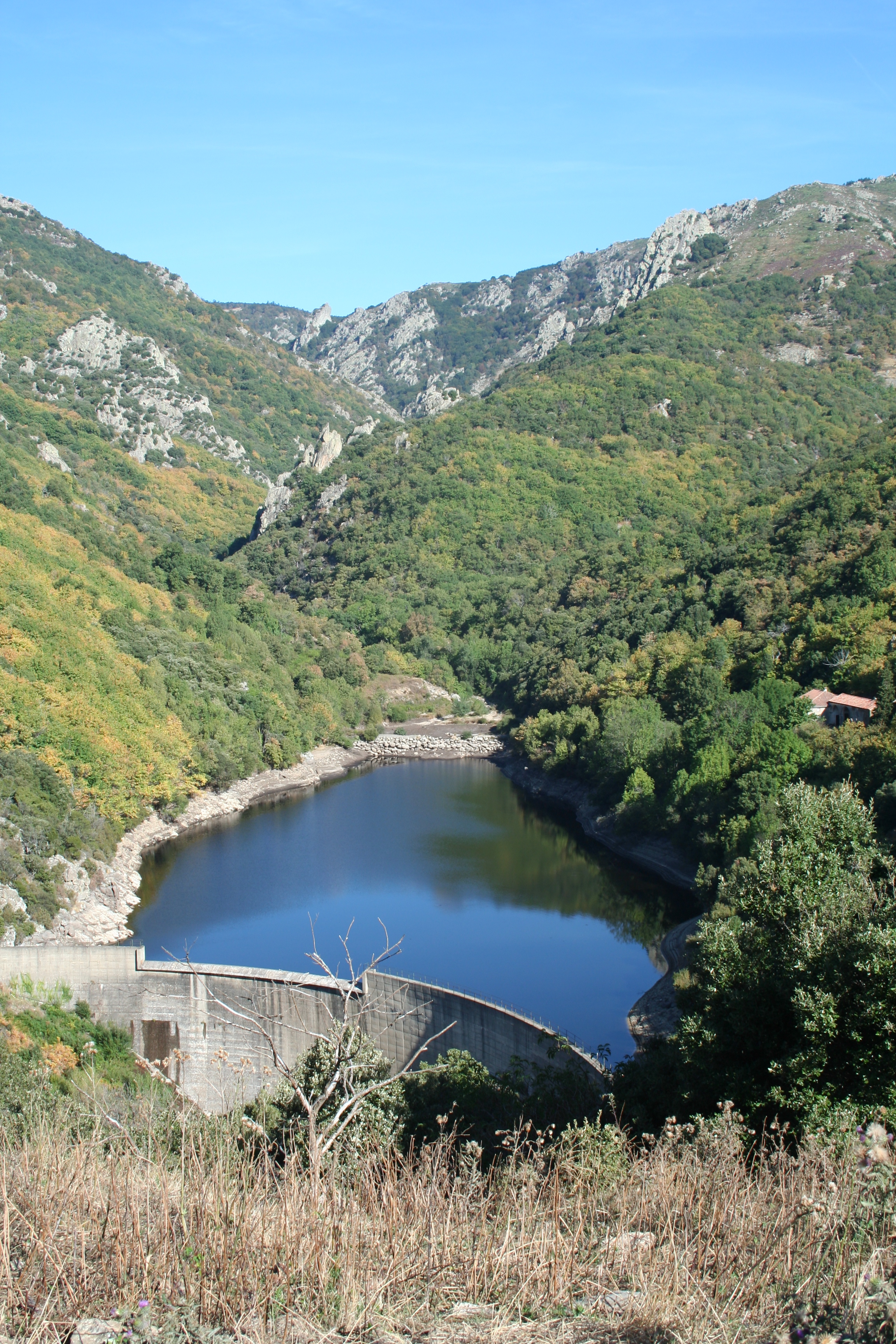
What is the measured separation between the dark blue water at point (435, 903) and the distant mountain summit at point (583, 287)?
8315cm

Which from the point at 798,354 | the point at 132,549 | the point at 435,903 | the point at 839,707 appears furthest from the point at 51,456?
the point at 798,354

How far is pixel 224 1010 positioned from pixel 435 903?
42.9 feet

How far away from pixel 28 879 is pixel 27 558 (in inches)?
820

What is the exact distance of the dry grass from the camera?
5.71 m

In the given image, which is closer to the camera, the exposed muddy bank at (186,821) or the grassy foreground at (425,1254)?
the grassy foreground at (425,1254)

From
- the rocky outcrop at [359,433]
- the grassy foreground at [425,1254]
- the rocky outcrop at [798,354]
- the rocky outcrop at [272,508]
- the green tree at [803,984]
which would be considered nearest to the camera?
the grassy foreground at [425,1254]

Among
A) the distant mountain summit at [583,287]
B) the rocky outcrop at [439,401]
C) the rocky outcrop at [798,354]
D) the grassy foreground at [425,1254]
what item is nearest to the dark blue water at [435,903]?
the grassy foreground at [425,1254]

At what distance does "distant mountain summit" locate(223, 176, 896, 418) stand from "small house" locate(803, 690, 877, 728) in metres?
87.1

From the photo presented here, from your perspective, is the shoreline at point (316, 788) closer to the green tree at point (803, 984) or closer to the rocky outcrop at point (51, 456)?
the green tree at point (803, 984)

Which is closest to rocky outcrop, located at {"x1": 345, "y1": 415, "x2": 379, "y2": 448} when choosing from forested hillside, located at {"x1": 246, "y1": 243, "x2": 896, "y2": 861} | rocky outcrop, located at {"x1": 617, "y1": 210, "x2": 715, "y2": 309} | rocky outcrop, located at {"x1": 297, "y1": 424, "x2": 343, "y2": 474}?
rocky outcrop, located at {"x1": 297, "y1": 424, "x2": 343, "y2": 474}

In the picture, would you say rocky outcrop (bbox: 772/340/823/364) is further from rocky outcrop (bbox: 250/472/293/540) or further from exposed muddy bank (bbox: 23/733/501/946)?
exposed muddy bank (bbox: 23/733/501/946)

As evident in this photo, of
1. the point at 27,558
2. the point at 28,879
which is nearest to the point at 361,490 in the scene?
the point at 27,558

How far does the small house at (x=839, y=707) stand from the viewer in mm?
35125

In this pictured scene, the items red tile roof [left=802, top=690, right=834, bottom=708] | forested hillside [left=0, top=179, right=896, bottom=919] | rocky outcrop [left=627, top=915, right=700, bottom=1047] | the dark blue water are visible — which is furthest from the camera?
forested hillside [left=0, top=179, right=896, bottom=919]
